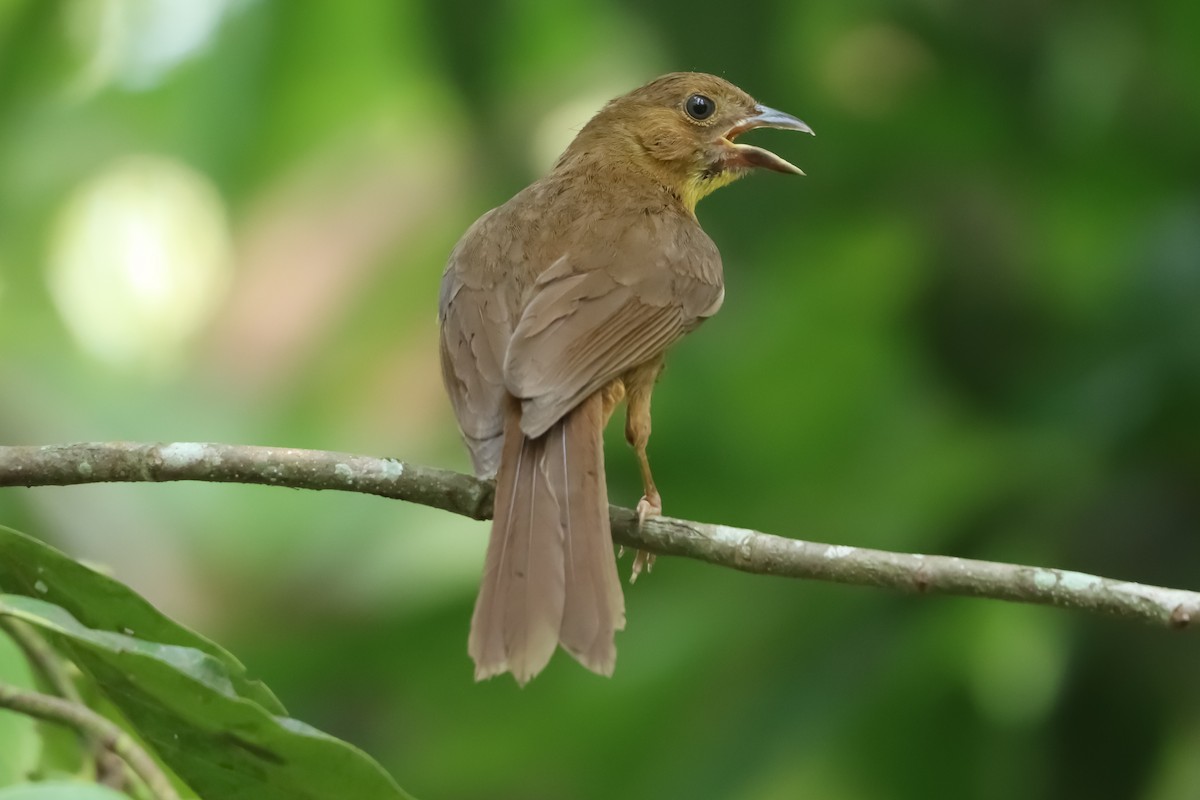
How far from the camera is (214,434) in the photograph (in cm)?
705

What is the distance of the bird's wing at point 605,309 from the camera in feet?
11.5

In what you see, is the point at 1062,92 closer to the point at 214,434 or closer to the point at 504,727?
the point at 504,727

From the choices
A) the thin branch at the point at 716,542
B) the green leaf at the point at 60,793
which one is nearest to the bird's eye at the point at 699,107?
the thin branch at the point at 716,542

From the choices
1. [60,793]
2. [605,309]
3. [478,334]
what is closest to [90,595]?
[60,793]

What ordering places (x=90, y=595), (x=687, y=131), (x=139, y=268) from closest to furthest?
(x=90, y=595), (x=687, y=131), (x=139, y=268)

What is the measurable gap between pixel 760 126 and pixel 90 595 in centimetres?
305

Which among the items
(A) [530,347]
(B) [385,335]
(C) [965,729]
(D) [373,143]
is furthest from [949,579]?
(D) [373,143]

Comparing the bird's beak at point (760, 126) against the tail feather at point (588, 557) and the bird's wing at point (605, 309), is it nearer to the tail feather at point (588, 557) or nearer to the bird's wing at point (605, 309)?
the bird's wing at point (605, 309)

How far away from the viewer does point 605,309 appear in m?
3.80

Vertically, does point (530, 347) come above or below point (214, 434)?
above

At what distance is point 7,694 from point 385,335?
205 inches

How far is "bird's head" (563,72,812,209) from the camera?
492 centimetres

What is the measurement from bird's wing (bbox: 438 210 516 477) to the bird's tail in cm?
5

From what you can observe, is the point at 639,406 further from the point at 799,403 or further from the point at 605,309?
the point at 799,403
